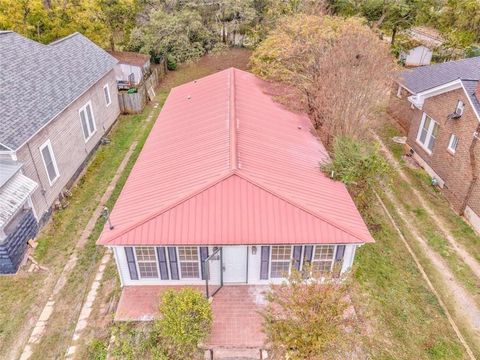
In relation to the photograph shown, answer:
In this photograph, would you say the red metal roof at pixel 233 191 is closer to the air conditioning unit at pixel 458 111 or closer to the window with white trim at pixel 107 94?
the air conditioning unit at pixel 458 111

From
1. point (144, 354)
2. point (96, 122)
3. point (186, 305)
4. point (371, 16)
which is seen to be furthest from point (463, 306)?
point (371, 16)

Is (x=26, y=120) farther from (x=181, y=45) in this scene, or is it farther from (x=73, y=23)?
(x=181, y=45)

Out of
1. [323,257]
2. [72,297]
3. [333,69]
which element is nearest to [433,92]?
[333,69]

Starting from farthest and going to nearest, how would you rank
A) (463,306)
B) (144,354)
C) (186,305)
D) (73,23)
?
(73,23) → (463,306) → (144,354) → (186,305)

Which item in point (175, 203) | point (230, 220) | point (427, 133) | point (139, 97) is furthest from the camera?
point (139, 97)

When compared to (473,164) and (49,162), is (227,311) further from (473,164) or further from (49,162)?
(473,164)

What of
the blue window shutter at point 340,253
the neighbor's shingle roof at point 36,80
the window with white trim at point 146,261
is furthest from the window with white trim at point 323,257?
the neighbor's shingle roof at point 36,80
